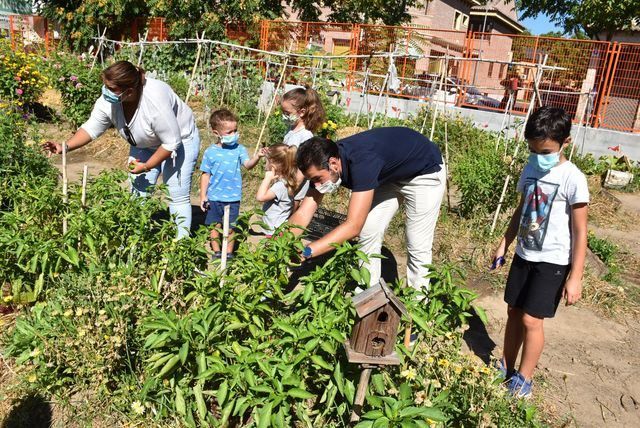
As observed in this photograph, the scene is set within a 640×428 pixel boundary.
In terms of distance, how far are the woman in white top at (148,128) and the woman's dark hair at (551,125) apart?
2.03 m

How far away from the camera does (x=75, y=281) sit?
8.87ft

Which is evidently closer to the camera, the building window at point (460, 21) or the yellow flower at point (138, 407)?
the yellow flower at point (138, 407)

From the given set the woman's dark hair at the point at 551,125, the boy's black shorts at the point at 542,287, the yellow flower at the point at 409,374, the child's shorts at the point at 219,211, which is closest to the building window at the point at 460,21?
the child's shorts at the point at 219,211

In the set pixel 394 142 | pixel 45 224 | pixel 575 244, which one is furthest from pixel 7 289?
pixel 575 244

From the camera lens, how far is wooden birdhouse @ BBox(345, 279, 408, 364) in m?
1.83

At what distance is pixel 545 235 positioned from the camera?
2.64 meters

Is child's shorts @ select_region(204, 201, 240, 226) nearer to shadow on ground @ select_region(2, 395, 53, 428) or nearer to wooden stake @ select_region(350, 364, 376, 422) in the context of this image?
shadow on ground @ select_region(2, 395, 53, 428)

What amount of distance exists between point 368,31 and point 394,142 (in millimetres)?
11694

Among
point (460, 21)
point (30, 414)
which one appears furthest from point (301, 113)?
point (460, 21)

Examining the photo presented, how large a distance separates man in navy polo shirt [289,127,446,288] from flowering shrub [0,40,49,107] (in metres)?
7.48

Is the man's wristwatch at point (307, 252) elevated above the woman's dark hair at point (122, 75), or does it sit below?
below

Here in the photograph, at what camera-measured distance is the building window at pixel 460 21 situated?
29.4 metres

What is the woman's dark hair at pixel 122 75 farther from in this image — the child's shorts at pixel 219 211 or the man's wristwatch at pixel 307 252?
the man's wristwatch at pixel 307 252

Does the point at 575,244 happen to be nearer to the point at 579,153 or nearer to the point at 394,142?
the point at 394,142
